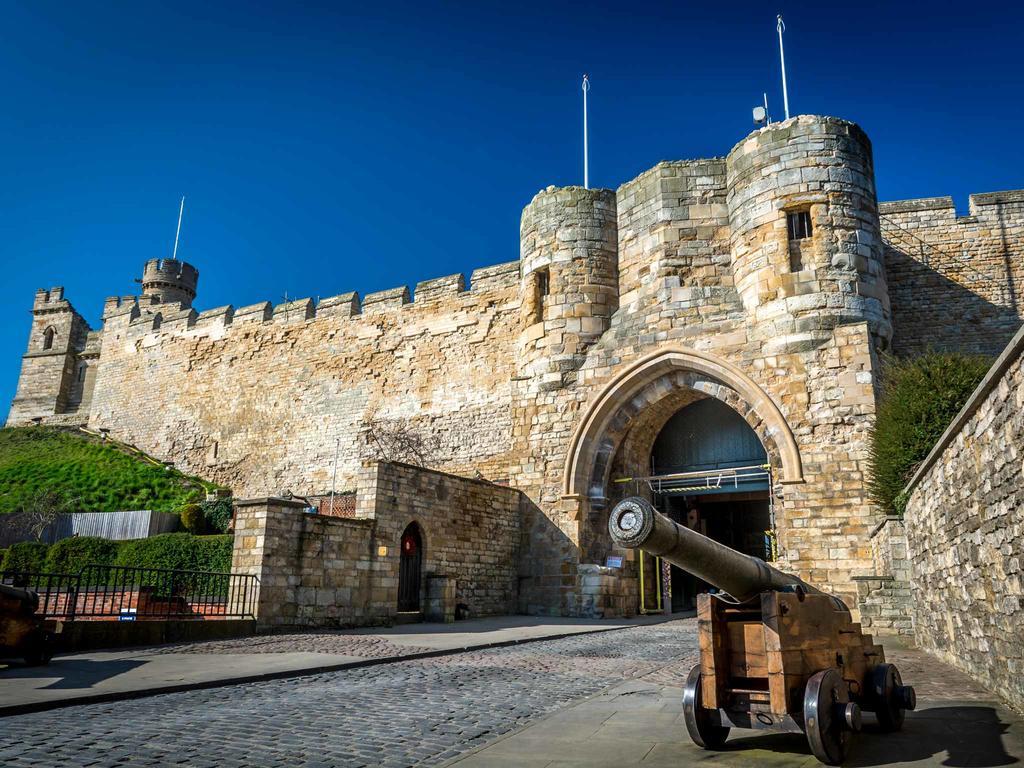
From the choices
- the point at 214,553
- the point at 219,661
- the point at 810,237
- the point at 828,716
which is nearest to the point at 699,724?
the point at 828,716

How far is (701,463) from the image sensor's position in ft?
47.3

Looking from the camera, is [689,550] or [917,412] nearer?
[689,550]

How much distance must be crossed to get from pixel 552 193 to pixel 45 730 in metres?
12.4

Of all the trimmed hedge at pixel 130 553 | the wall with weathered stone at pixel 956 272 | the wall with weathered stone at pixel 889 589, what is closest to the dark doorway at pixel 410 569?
the trimmed hedge at pixel 130 553

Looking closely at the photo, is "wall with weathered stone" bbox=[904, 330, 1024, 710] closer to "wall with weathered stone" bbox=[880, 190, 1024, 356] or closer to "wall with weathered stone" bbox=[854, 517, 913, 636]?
"wall with weathered stone" bbox=[854, 517, 913, 636]

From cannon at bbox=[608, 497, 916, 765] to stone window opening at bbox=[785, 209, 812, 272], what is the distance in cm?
909

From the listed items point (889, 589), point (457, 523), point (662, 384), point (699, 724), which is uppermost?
point (662, 384)

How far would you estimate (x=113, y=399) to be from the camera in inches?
1077

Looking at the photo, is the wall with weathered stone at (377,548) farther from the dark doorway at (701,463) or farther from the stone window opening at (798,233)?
the stone window opening at (798,233)

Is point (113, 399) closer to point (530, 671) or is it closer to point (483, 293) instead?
point (483, 293)

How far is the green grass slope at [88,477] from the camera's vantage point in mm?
21672

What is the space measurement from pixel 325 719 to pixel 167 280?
30.3m

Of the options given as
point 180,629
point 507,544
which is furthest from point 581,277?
point 180,629

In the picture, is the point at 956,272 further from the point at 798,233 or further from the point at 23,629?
the point at 23,629
